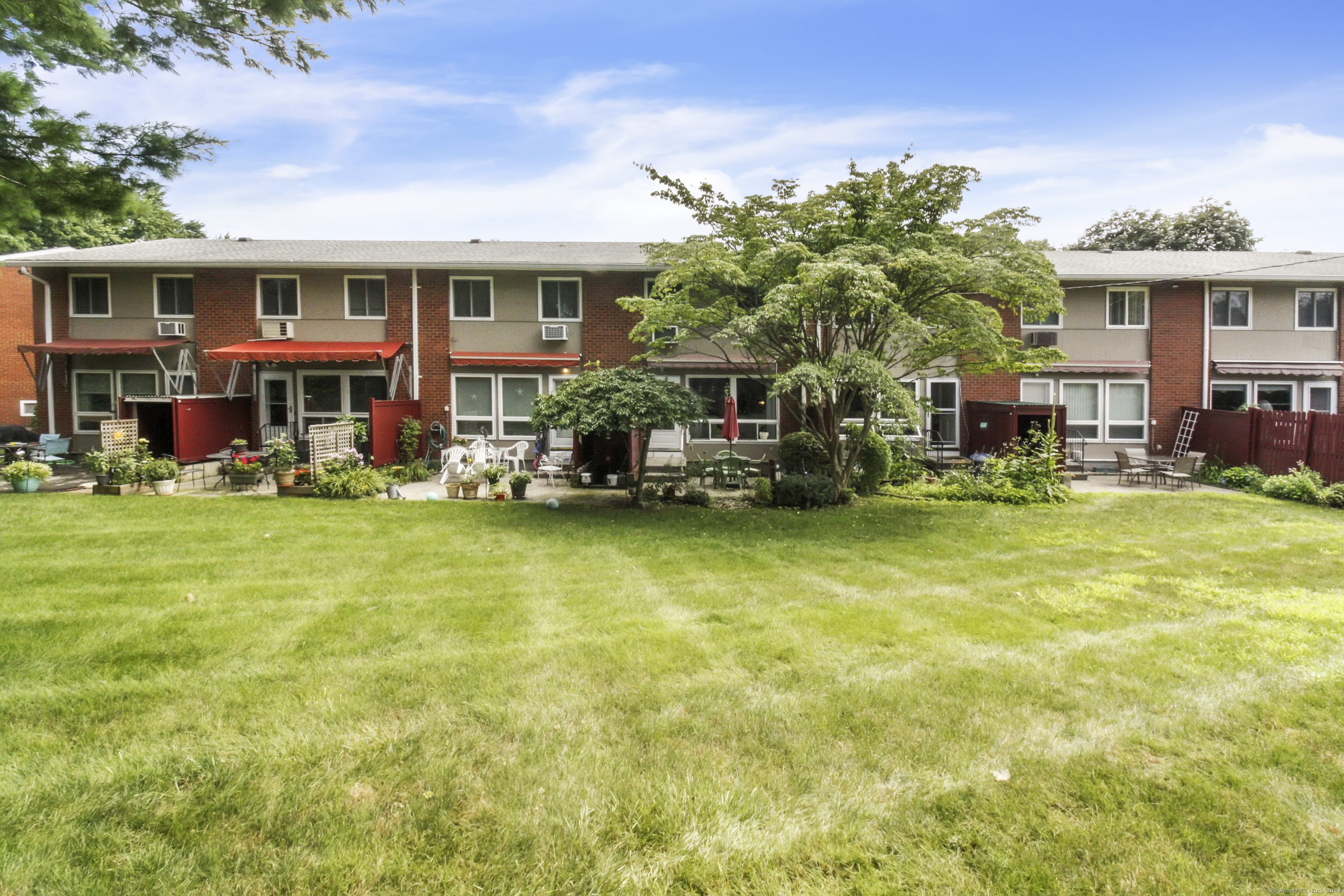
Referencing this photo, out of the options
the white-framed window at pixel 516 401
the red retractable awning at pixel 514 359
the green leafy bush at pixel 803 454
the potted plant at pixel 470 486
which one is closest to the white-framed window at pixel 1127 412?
the green leafy bush at pixel 803 454

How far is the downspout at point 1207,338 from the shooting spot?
1769cm

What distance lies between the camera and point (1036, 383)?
1802 cm

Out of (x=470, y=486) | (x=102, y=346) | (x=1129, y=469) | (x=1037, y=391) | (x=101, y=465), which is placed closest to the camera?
(x=101, y=465)

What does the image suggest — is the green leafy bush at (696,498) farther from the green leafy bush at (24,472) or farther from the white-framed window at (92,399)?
the white-framed window at (92,399)

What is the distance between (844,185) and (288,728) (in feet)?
37.1

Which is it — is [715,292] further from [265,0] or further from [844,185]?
[265,0]

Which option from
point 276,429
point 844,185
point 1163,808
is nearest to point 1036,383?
point 844,185

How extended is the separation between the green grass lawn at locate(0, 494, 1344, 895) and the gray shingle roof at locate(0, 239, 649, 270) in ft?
34.9

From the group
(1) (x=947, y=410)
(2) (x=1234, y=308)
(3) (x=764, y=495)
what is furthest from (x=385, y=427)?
(2) (x=1234, y=308)

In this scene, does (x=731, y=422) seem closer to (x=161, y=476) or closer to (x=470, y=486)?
(x=470, y=486)

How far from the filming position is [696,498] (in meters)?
12.4

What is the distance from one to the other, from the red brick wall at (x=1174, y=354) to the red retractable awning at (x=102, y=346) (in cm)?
2548

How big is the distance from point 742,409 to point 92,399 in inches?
665

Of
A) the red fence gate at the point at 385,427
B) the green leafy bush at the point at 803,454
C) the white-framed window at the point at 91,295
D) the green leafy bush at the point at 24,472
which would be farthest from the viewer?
the white-framed window at the point at 91,295
